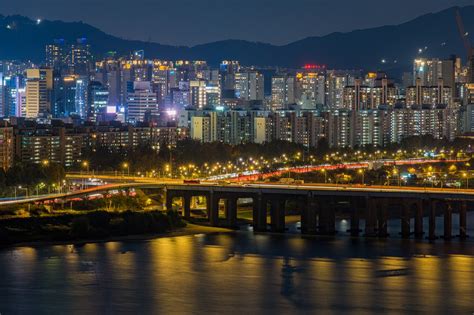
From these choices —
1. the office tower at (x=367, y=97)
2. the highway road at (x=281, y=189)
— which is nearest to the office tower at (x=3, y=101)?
the office tower at (x=367, y=97)

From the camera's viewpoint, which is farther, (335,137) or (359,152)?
(335,137)

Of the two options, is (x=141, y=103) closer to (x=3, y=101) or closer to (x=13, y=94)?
(x=13, y=94)

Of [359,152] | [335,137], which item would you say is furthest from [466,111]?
[359,152]

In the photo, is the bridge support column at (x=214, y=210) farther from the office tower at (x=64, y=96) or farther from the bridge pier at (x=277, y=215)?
the office tower at (x=64, y=96)

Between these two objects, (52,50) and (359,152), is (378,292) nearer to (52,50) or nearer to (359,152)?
(359,152)

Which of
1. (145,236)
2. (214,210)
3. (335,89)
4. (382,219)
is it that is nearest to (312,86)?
(335,89)

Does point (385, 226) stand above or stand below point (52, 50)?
below

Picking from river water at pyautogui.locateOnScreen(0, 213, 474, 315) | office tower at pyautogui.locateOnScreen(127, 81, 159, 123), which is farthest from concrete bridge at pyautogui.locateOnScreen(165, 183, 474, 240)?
office tower at pyautogui.locateOnScreen(127, 81, 159, 123)
